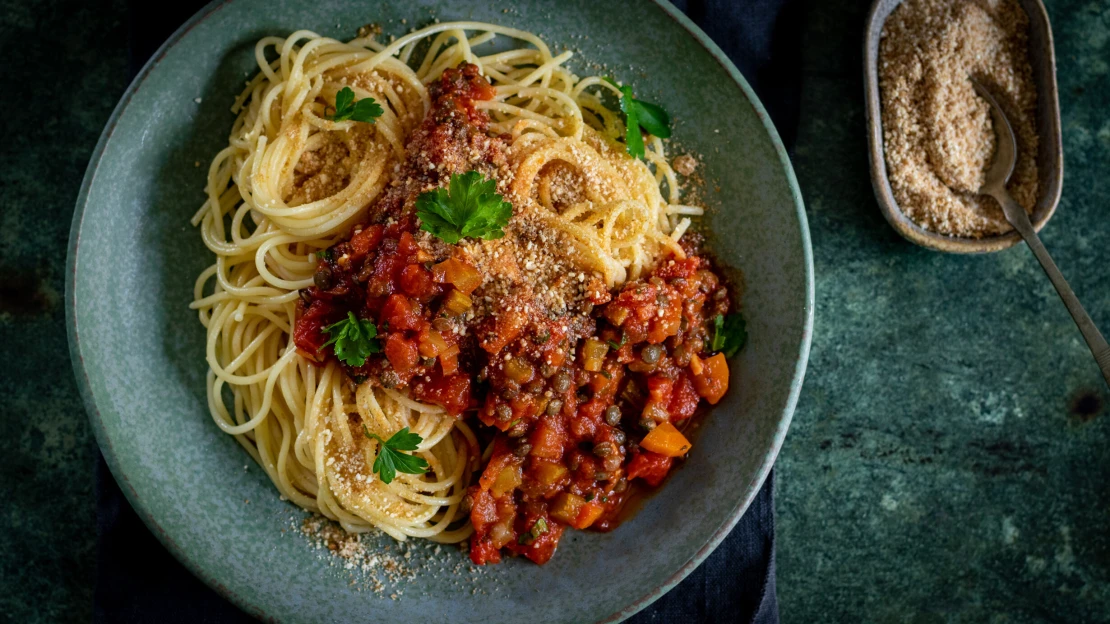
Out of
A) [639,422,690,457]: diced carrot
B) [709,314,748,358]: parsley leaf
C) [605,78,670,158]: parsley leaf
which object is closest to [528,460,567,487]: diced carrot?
[639,422,690,457]: diced carrot

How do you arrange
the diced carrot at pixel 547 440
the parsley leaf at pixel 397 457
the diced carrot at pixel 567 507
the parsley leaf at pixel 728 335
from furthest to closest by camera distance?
1. the parsley leaf at pixel 728 335
2. the diced carrot at pixel 567 507
3. the diced carrot at pixel 547 440
4. the parsley leaf at pixel 397 457

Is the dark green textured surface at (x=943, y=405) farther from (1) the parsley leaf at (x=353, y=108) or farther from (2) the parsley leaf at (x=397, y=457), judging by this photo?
(1) the parsley leaf at (x=353, y=108)

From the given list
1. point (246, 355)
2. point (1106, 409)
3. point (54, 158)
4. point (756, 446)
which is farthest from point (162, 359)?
A: point (1106, 409)

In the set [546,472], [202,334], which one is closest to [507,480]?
[546,472]

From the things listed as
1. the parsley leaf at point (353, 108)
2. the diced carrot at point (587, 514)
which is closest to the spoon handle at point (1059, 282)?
the diced carrot at point (587, 514)

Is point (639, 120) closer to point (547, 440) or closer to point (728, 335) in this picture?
point (728, 335)

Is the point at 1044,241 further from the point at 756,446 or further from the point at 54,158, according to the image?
Answer: the point at 54,158

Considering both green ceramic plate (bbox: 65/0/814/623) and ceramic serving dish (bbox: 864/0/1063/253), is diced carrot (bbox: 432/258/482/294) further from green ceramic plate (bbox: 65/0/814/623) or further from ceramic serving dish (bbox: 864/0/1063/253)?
ceramic serving dish (bbox: 864/0/1063/253)
